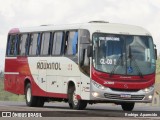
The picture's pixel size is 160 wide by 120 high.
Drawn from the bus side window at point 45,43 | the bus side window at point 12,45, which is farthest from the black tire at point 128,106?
the bus side window at point 12,45

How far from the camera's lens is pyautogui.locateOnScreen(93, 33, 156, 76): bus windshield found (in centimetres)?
3055

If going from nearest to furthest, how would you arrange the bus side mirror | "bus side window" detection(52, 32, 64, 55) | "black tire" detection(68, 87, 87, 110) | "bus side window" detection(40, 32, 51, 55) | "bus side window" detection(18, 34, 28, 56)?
1. the bus side mirror
2. "black tire" detection(68, 87, 87, 110)
3. "bus side window" detection(52, 32, 64, 55)
4. "bus side window" detection(40, 32, 51, 55)
5. "bus side window" detection(18, 34, 28, 56)

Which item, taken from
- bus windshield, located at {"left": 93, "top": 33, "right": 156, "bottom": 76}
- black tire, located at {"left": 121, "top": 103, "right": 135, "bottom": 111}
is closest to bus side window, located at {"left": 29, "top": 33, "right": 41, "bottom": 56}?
black tire, located at {"left": 121, "top": 103, "right": 135, "bottom": 111}

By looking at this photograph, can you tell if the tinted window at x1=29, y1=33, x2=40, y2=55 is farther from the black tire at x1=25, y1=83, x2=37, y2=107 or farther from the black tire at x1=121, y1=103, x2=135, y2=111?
the black tire at x1=121, y1=103, x2=135, y2=111

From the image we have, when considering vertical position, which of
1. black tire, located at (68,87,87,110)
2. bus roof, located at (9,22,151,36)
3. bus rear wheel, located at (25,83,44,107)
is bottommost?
bus rear wheel, located at (25,83,44,107)

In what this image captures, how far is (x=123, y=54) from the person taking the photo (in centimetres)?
3088

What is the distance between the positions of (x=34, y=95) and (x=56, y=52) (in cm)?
291

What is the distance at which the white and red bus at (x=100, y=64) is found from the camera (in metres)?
30.5

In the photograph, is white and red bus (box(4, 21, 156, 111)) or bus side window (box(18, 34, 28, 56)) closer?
white and red bus (box(4, 21, 156, 111))

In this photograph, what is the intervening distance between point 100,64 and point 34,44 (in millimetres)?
5585

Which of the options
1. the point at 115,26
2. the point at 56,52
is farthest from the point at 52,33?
the point at 115,26

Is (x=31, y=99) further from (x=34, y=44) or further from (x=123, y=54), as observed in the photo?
(x=123, y=54)

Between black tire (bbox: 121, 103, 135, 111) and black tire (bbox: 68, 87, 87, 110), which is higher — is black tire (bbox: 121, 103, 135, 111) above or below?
below

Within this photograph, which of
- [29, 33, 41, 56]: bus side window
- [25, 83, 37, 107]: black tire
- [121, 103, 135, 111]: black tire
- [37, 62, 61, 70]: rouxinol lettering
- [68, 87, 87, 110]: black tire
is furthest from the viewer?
[25, 83, 37, 107]: black tire
